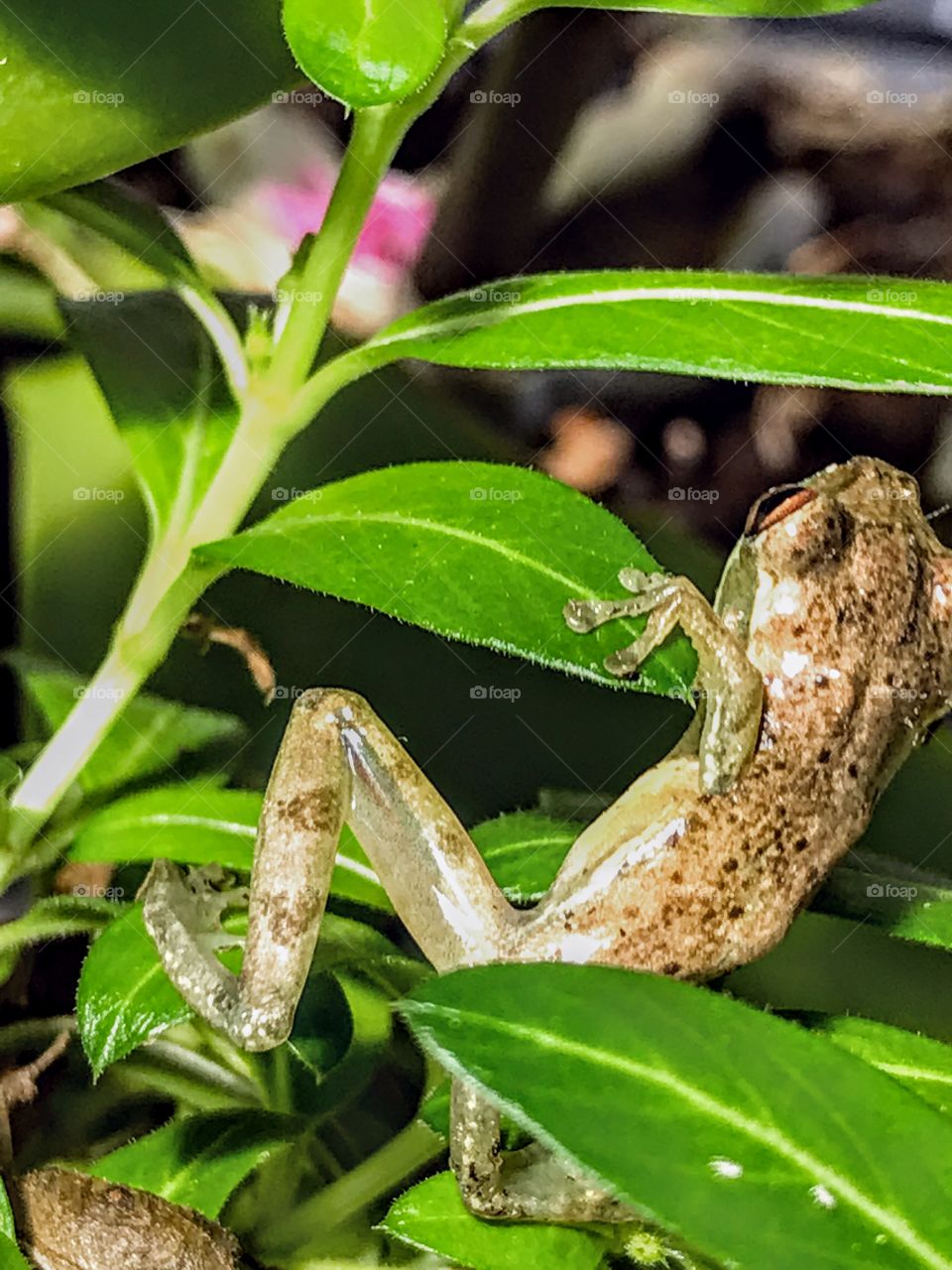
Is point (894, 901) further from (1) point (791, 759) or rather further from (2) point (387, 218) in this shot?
(2) point (387, 218)

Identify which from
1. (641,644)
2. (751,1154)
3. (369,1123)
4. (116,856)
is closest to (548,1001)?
(751,1154)

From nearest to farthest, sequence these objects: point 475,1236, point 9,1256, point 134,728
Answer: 1. point 9,1256
2. point 475,1236
3. point 134,728

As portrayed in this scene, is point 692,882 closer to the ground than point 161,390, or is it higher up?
closer to the ground

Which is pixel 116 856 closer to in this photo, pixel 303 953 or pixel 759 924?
pixel 303 953

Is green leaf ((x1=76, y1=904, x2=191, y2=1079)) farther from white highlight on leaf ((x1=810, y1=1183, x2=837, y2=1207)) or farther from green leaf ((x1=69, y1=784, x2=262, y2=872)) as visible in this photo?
white highlight on leaf ((x1=810, y1=1183, x2=837, y2=1207))

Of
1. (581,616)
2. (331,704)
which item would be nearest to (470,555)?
(581,616)

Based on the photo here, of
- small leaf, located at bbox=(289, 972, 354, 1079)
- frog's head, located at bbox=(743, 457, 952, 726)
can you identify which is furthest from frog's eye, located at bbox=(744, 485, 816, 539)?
small leaf, located at bbox=(289, 972, 354, 1079)
